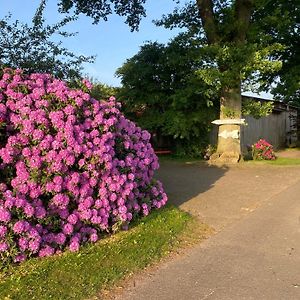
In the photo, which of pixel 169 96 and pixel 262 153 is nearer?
pixel 262 153

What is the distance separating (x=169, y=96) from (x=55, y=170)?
12.6 meters

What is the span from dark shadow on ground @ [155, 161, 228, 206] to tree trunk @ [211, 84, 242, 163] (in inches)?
40.0

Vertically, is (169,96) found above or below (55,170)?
above

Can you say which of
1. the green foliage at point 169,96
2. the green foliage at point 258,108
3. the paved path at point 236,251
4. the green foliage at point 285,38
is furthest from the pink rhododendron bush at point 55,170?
the green foliage at point 285,38

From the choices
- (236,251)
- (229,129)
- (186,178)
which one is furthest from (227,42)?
(236,251)

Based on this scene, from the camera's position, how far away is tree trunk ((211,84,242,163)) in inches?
640

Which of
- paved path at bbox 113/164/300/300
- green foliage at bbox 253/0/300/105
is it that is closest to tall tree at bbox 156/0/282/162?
green foliage at bbox 253/0/300/105

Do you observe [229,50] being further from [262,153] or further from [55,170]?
[55,170]

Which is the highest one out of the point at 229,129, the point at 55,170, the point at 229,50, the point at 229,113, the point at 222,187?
the point at 229,50

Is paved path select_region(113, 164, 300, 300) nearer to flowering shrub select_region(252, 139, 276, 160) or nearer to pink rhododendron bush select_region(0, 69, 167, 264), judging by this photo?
pink rhododendron bush select_region(0, 69, 167, 264)

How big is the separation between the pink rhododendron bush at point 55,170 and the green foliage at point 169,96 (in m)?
10.5

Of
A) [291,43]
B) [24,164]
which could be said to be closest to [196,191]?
[24,164]

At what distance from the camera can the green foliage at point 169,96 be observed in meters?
16.8

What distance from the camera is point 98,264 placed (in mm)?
4902
